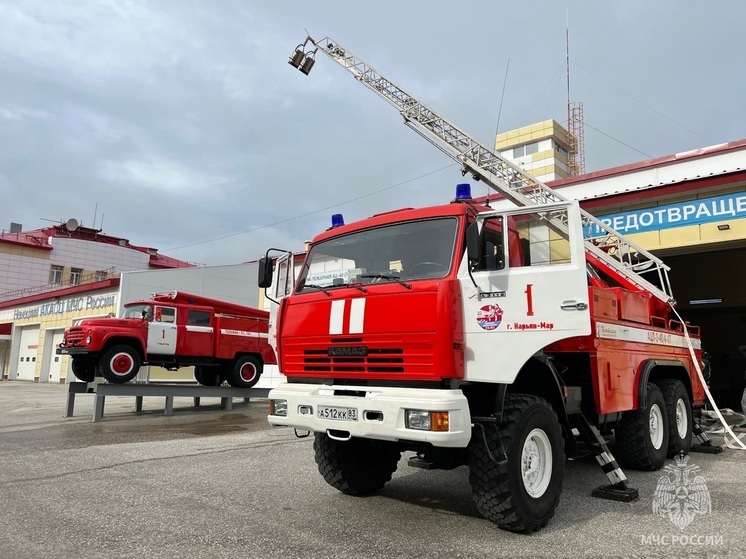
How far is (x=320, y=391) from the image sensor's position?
447cm

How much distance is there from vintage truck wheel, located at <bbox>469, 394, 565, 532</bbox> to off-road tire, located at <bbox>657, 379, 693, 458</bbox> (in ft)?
10.4

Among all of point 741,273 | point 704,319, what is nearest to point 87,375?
point 741,273

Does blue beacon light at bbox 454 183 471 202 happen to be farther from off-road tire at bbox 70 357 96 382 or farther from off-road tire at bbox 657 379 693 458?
off-road tire at bbox 70 357 96 382

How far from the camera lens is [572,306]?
398 cm

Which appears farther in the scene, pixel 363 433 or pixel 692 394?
pixel 692 394

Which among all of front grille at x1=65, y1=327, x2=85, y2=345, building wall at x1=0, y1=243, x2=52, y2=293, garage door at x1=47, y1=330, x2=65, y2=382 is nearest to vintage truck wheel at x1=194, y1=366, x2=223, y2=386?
front grille at x1=65, y1=327, x2=85, y2=345

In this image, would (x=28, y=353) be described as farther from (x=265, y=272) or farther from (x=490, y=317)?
(x=490, y=317)

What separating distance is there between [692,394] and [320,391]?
5833 mm

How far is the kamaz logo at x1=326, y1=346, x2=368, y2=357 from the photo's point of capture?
14.3ft

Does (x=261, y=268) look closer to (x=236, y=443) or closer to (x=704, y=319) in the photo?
(x=236, y=443)

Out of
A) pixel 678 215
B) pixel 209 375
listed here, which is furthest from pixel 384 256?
pixel 209 375

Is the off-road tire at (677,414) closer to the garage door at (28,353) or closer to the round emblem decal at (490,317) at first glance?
the round emblem decal at (490,317)

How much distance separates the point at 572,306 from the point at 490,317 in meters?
0.60

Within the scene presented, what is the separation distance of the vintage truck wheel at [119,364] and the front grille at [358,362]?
354 inches
